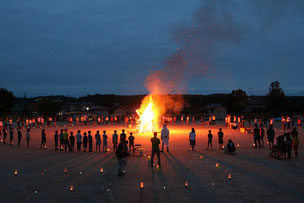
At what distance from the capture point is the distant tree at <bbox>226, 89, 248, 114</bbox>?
78750 mm

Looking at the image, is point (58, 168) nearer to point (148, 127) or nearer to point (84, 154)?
point (84, 154)

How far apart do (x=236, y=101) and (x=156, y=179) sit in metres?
72.8

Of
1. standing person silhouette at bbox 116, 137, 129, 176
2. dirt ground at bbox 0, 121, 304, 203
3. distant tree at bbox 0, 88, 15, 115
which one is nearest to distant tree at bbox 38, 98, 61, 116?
distant tree at bbox 0, 88, 15, 115

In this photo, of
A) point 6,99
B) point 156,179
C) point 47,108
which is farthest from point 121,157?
point 6,99

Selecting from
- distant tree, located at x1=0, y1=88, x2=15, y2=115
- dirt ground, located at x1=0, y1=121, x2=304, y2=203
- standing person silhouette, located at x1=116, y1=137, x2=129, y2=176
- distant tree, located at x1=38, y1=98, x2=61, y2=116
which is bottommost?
dirt ground, located at x1=0, y1=121, x2=304, y2=203

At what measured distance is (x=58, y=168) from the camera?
1266 centimetres

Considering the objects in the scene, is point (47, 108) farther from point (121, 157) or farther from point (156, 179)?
point (156, 179)

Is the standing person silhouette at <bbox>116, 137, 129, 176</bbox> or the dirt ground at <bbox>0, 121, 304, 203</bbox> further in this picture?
the standing person silhouette at <bbox>116, 137, 129, 176</bbox>

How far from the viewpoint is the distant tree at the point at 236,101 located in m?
78.8

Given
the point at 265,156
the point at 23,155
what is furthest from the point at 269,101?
the point at 23,155

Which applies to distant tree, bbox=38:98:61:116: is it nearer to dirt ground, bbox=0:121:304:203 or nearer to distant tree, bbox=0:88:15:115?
distant tree, bbox=0:88:15:115

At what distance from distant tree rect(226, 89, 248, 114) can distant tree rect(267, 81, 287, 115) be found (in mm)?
7021

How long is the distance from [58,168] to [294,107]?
7024 centimetres

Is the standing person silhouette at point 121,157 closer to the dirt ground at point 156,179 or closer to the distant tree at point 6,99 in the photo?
the dirt ground at point 156,179
